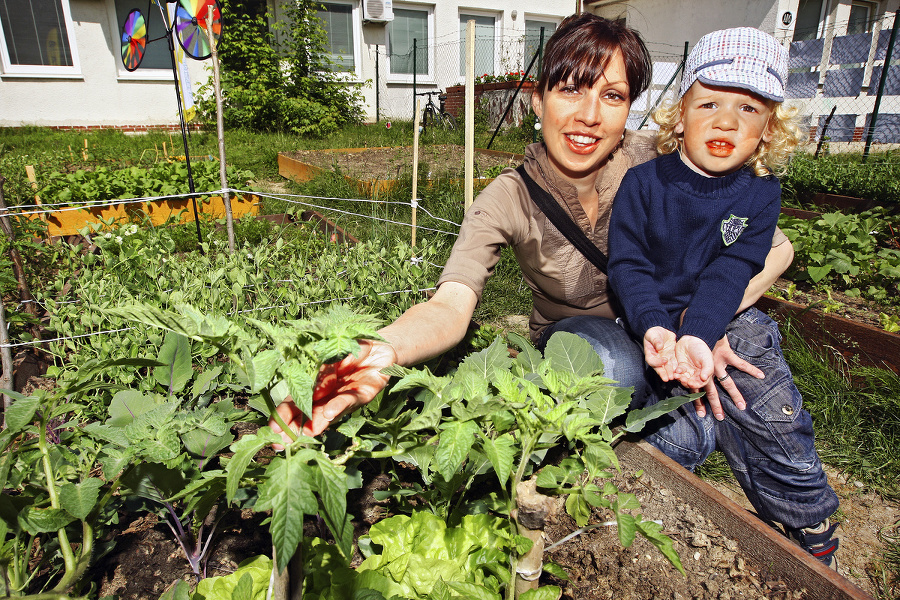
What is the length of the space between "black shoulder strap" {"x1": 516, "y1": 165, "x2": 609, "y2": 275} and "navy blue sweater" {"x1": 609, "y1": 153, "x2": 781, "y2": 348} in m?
0.09

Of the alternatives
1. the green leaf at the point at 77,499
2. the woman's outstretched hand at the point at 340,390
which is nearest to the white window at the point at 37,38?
the green leaf at the point at 77,499

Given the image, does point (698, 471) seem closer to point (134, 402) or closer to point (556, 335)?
point (556, 335)

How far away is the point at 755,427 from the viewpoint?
153 centimetres

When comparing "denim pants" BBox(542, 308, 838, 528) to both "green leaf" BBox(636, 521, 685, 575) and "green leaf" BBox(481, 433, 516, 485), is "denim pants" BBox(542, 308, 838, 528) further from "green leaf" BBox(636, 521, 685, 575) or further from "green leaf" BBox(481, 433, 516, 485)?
"green leaf" BBox(481, 433, 516, 485)

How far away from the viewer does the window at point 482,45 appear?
14195mm

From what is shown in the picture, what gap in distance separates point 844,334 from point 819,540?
50.5 inches

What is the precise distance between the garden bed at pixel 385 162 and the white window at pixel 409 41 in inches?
242

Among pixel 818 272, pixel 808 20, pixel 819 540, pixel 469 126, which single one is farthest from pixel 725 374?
pixel 808 20

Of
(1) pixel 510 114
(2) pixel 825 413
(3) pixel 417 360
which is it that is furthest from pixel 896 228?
(1) pixel 510 114

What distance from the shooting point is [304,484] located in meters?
0.60

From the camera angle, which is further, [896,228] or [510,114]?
[510,114]

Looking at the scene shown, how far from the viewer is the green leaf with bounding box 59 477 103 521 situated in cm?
87

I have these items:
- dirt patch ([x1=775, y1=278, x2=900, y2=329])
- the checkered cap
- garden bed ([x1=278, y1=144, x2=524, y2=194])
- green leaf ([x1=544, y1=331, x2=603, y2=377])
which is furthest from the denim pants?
garden bed ([x1=278, y1=144, x2=524, y2=194])

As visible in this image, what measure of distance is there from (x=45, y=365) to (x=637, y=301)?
249 centimetres
